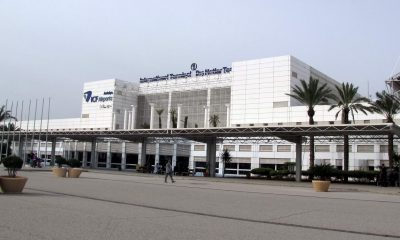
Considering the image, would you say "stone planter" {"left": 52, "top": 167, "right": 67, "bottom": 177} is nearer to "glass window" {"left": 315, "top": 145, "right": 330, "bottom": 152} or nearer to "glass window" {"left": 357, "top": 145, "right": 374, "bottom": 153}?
"glass window" {"left": 315, "top": 145, "right": 330, "bottom": 152}

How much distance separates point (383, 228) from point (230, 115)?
7299cm

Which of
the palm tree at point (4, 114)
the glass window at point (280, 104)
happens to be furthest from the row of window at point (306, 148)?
the palm tree at point (4, 114)

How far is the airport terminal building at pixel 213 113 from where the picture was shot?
68.8m

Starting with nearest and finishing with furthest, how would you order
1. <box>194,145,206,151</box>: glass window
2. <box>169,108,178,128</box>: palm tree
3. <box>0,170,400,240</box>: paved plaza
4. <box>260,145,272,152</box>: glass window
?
1. <box>0,170,400,240</box>: paved plaza
2. <box>260,145,272,152</box>: glass window
3. <box>194,145,206,151</box>: glass window
4. <box>169,108,178,128</box>: palm tree

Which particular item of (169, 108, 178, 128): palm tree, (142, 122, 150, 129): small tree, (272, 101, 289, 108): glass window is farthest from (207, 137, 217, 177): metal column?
(142, 122, 150, 129): small tree

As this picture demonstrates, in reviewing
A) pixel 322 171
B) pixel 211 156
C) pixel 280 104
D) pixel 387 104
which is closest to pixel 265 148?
pixel 280 104

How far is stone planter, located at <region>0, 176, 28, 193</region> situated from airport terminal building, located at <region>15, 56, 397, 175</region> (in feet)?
149

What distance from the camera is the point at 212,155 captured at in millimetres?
47000

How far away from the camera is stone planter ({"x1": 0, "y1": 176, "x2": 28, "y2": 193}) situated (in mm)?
15359

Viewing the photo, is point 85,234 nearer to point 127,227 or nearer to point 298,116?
point 127,227

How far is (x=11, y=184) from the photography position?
1546 centimetres

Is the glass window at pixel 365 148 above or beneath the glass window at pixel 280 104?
beneath

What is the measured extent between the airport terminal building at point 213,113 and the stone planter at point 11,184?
45272mm

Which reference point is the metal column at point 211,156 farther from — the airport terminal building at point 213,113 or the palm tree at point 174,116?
the palm tree at point 174,116
